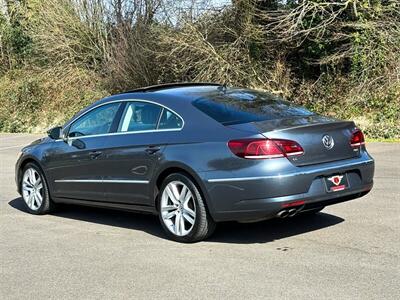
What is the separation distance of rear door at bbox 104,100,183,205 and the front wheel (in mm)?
237

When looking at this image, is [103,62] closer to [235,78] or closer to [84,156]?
[235,78]

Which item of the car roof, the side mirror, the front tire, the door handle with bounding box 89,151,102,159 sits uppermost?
the car roof

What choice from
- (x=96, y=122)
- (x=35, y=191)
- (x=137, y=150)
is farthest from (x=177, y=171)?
(x=35, y=191)

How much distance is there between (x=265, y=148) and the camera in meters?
5.90

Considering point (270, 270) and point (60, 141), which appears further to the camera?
point (60, 141)

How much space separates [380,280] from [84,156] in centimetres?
384

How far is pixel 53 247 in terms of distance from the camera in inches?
261

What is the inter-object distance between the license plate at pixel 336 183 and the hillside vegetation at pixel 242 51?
943 cm

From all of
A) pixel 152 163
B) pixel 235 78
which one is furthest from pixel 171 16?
pixel 152 163

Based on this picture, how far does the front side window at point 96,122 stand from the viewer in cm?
745

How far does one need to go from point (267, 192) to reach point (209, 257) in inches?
32.3

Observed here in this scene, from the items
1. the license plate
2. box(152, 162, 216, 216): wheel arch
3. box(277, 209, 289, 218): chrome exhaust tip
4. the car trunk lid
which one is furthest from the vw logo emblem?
box(152, 162, 216, 216): wheel arch

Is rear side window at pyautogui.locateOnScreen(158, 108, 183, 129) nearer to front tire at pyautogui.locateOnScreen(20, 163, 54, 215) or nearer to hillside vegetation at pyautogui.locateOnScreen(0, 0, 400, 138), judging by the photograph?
front tire at pyautogui.locateOnScreen(20, 163, 54, 215)

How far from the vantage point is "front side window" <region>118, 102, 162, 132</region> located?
272 inches
